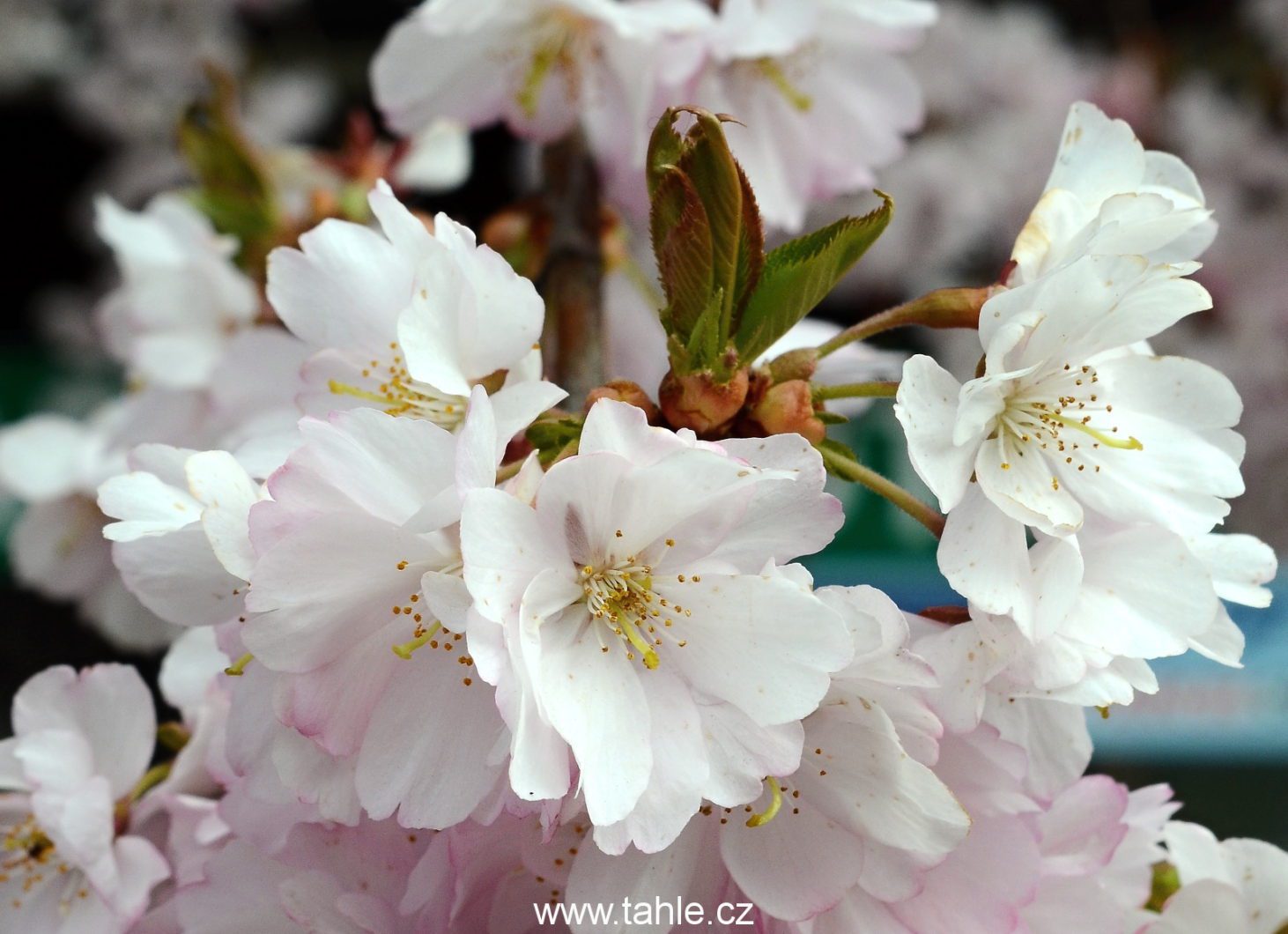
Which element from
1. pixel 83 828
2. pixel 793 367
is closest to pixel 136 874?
pixel 83 828

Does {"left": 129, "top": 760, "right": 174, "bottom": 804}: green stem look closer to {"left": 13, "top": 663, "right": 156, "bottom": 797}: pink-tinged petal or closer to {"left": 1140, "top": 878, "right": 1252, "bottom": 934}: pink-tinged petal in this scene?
{"left": 13, "top": 663, "right": 156, "bottom": 797}: pink-tinged petal

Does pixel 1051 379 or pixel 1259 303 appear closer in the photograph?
pixel 1051 379

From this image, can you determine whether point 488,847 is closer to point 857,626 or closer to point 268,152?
point 857,626

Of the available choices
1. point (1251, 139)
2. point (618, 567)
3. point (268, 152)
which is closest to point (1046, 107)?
point (1251, 139)

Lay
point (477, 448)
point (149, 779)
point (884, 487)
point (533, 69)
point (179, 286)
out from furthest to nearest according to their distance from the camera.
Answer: point (179, 286), point (533, 69), point (149, 779), point (884, 487), point (477, 448)

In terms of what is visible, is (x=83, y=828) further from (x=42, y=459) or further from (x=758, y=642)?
(x=42, y=459)

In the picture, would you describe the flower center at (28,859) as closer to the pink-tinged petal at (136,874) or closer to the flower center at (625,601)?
the pink-tinged petal at (136,874)
